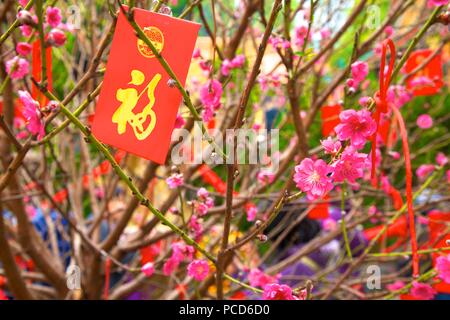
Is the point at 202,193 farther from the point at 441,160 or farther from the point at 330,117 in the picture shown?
the point at 441,160

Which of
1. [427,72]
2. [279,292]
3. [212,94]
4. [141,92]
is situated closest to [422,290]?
[279,292]

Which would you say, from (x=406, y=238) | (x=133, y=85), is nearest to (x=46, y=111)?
(x=133, y=85)

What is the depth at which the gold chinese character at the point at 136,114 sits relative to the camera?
70cm

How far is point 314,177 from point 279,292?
0.54 ft

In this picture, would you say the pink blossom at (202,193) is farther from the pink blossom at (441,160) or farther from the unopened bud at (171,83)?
→ the pink blossom at (441,160)

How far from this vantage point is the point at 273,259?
8.67 ft

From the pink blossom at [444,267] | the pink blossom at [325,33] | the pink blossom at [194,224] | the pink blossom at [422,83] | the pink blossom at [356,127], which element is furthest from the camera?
the pink blossom at [325,33]

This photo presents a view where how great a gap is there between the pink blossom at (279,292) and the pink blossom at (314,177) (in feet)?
0.43

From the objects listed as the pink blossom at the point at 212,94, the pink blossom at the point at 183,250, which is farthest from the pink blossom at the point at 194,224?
the pink blossom at the point at 212,94

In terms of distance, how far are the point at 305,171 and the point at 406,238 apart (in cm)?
157

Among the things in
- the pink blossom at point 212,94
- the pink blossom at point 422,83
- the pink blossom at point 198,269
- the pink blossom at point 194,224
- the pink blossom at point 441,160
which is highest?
the pink blossom at point 422,83

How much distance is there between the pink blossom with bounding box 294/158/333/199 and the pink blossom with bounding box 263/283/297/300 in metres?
0.13

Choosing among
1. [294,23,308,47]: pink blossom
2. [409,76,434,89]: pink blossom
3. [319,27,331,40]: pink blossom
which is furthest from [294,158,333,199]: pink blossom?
[319,27,331,40]: pink blossom

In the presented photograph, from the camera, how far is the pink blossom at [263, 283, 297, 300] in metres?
0.69
